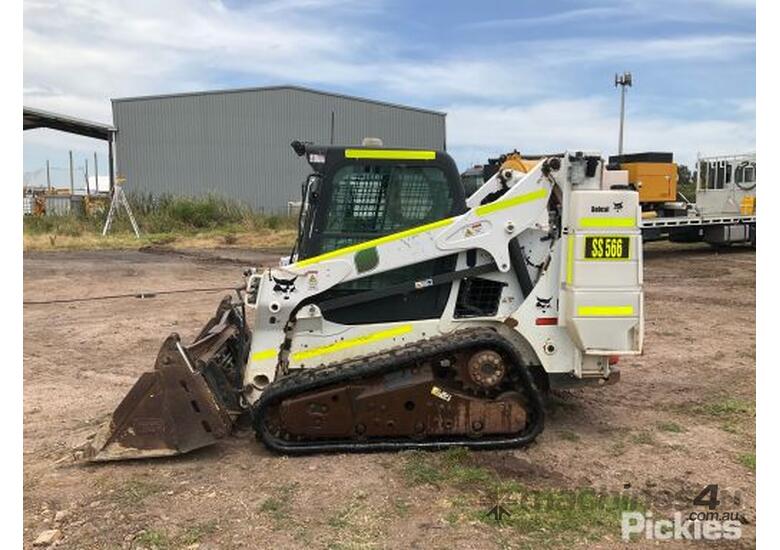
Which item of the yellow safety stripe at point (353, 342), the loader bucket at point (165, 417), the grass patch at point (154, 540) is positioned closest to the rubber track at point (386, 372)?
the yellow safety stripe at point (353, 342)

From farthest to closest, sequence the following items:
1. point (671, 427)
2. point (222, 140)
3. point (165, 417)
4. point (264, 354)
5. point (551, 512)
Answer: point (222, 140), point (671, 427), point (264, 354), point (165, 417), point (551, 512)

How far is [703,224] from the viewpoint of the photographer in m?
20.3

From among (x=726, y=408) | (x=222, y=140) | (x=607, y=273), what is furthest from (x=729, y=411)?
(x=222, y=140)

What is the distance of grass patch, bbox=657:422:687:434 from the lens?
18.2 ft

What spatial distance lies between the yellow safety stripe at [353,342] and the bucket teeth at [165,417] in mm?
735

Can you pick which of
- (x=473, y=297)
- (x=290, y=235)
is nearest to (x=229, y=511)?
(x=473, y=297)

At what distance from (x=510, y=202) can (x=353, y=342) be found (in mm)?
1561

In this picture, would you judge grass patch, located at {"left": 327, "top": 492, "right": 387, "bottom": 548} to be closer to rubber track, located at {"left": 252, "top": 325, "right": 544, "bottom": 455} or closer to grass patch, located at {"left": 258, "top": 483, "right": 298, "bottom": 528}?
grass patch, located at {"left": 258, "top": 483, "right": 298, "bottom": 528}

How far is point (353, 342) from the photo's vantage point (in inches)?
205

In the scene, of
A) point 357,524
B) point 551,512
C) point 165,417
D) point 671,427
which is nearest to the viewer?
point 357,524

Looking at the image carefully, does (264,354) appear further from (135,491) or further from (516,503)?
(516,503)

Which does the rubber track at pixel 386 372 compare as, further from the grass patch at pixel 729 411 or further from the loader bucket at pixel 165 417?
the grass patch at pixel 729 411

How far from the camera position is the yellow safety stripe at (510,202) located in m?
5.15

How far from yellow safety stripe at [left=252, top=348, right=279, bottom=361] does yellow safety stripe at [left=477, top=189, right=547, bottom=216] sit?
5.97 ft
